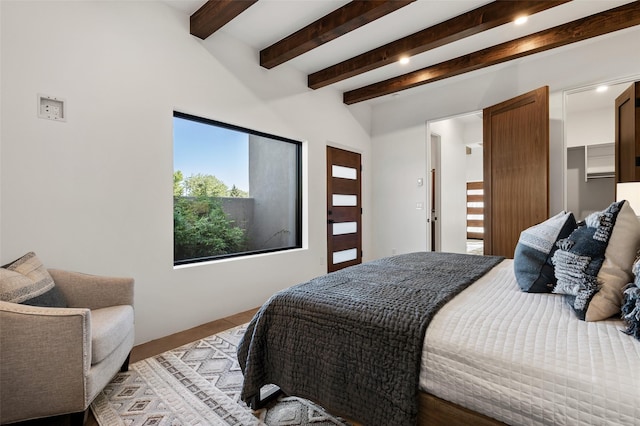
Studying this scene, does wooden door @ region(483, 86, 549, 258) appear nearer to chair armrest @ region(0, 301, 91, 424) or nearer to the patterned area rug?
the patterned area rug

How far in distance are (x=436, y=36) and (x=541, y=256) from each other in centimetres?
238

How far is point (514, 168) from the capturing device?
351 centimetres

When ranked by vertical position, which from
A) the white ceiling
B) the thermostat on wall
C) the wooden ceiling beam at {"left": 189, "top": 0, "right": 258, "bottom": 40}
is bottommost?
the thermostat on wall

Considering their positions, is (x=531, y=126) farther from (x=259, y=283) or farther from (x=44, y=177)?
(x=44, y=177)

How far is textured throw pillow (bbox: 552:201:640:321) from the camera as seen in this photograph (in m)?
1.13

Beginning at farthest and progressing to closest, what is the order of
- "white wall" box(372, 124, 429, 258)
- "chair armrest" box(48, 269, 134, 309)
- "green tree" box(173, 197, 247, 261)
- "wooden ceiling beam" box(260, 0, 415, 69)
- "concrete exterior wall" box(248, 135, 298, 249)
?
"white wall" box(372, 124, 429, 258) → "concrete exterior wall" box(248, 135, 298, 249) → "green tree" box(173, 197, 247, 261) → "wooden ceiling beam" box(260, 0, 415, 69) → "chair armrest" box(48, 269, 134, 309)

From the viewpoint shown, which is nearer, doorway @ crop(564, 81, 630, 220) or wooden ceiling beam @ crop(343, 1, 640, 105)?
A: wooden ceiling beam @ crop(343, 1, 640, 105)

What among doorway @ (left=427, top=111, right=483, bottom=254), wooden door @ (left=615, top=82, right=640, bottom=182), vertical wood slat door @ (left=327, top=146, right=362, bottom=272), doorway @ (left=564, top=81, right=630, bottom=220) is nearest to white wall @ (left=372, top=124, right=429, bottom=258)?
doorway @ (left=427, top=111, right=483, bottom=254)

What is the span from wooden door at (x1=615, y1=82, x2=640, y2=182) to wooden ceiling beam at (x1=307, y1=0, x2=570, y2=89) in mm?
1524

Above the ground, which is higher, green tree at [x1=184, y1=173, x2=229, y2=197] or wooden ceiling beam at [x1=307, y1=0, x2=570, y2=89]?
wooden ceiling beam at [x1=307, y1=0, x2=570, y2=89]

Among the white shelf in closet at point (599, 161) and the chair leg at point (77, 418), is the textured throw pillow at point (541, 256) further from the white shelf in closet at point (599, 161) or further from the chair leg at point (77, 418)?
the white shelf in closet at point (599, 161)

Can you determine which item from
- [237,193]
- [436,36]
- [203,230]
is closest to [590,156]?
[436,36]

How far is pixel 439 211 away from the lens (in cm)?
523

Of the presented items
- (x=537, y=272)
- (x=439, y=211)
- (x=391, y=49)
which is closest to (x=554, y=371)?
(x=537, y=272)
